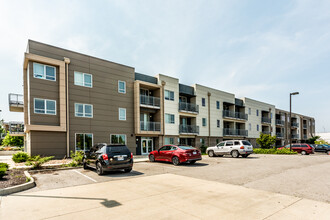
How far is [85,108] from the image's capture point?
Answer: 2062 centimetres

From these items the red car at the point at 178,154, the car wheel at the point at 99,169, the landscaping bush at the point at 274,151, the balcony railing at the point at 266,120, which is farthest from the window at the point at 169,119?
the balcony railing at the point at 266,120

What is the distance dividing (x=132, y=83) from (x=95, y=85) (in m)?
4.54

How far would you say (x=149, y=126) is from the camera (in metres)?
25.0

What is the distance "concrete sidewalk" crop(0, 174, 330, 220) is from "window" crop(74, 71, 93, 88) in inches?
562

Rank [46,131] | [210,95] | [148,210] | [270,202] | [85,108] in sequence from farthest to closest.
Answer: [210,95], [85,108], [46,131], [270,202], [148,210]

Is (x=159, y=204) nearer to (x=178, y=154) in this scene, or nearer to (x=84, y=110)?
(x=178, y=154)

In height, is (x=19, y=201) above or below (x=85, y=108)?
below

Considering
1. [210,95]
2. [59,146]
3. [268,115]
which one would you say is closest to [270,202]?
[59,146]

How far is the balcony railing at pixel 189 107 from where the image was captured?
95.4 ft

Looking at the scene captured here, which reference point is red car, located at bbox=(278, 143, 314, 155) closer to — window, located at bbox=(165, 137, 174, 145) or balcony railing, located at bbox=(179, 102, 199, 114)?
balcony railing, located at bbox=(179, 102, 199, 114)

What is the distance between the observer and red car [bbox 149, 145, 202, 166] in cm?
1464

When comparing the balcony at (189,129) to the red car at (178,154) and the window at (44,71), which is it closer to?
the red car at (178,154)

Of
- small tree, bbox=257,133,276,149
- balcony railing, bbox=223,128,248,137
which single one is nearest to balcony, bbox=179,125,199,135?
balcony railing, bbox=223,128,248,137

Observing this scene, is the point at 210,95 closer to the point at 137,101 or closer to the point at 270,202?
the point at 137,101
